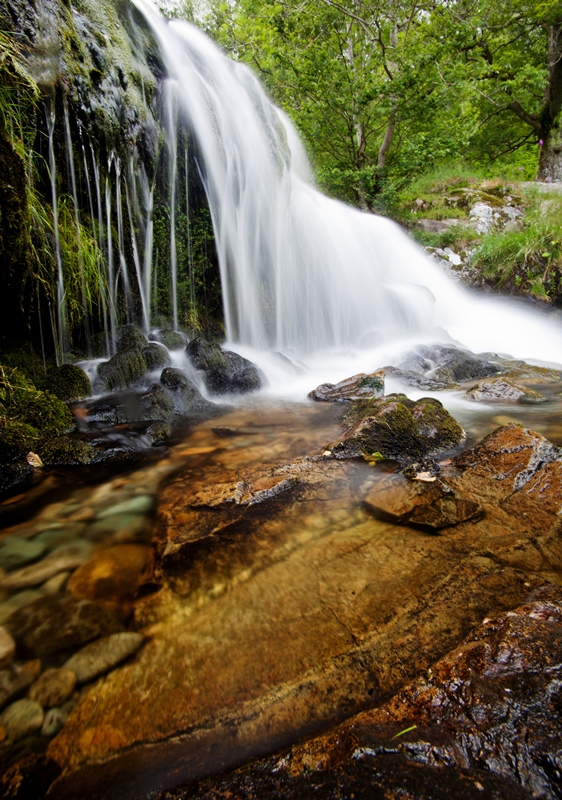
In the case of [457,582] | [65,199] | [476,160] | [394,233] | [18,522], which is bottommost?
[18,522]

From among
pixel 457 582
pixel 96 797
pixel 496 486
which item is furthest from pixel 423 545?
pixel 96 797

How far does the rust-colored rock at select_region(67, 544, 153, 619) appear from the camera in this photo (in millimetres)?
1602

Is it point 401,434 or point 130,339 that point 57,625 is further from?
point 130,339

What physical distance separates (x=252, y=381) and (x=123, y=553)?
12.3 ft

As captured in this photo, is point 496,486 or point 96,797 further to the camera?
point 496,486

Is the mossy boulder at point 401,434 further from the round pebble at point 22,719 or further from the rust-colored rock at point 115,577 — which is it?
the round pebble at point 22,719

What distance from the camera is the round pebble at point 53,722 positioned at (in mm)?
1096

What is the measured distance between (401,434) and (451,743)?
2.26 metres

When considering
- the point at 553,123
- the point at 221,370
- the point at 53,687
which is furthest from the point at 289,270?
the point at 553,123

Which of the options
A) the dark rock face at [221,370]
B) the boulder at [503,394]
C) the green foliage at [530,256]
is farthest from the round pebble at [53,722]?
the green foliage at [530,256]

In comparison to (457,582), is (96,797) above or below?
below

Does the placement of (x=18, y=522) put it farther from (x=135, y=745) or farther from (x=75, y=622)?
(x=135, y=745)

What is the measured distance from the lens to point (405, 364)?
6.53m

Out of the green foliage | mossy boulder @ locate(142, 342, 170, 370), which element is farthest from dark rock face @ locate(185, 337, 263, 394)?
the green foliage
